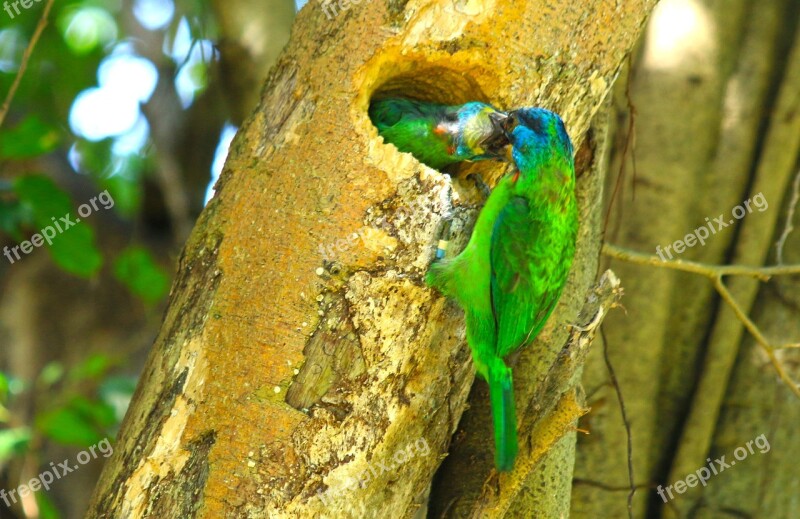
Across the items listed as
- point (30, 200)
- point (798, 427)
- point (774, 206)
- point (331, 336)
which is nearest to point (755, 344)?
point (798, 427)

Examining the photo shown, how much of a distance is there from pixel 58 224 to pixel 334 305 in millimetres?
2040

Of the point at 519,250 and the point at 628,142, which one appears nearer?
the point at 519,250

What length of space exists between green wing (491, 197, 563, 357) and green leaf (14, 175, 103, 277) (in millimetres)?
2117

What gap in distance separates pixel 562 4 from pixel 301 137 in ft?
2.98

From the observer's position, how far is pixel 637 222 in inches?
155

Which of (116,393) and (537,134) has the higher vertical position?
(116,393)

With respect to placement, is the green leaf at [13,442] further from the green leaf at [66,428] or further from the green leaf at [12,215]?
the green leaf at [12,215]

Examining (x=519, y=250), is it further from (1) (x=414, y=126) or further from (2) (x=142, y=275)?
(2) (x=142, y=275)

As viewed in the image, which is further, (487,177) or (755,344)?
(755,344)

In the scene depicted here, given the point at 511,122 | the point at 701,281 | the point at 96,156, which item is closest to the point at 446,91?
the point at 511,122

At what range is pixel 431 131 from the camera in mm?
3041

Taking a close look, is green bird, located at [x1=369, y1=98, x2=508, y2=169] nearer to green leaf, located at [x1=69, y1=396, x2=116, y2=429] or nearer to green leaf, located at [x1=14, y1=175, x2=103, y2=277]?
green leaf, located at [x1=14, y1=175, x2=103, y2=277]

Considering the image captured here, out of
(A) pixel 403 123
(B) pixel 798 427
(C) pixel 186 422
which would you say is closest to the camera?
(C) pixel 186 422

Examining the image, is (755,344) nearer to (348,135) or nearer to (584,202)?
(584,202)
